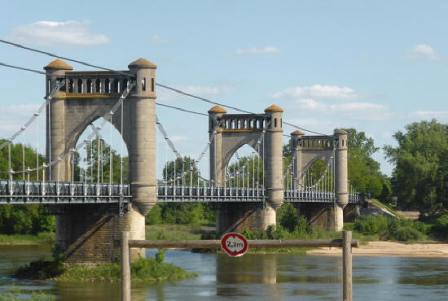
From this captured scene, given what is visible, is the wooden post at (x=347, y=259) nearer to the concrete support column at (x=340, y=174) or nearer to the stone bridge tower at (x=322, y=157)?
the stone bridge tower at (x=322, y=157)

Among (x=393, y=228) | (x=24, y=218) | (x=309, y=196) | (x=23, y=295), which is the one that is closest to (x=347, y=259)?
(x=23, y=295)

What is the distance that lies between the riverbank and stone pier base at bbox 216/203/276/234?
4483 mm

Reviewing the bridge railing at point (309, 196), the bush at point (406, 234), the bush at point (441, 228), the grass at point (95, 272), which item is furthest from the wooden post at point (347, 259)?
the bush at point (441, 228)

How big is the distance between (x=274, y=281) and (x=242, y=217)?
104 ft

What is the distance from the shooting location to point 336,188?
117 metres

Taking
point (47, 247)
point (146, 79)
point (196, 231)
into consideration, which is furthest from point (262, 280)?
point (196, 231)

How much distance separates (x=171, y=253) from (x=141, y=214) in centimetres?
2451

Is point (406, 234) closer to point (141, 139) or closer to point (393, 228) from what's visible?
point (393, 228)

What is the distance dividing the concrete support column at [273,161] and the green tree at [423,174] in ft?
99.0

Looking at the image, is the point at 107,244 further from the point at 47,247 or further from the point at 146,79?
the point at 47,247

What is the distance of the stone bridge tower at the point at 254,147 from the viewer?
298 ft

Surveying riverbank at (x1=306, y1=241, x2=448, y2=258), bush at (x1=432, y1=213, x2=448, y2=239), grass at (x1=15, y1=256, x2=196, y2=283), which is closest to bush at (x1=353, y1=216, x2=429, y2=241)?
bush at (x1=432, y1=213, x2=448, y2=239)

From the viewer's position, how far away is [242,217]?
90875mm

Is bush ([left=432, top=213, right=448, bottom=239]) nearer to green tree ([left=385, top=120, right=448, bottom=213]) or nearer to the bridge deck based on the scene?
green tree ([left=385, top=120, right=448, bottom=213])
